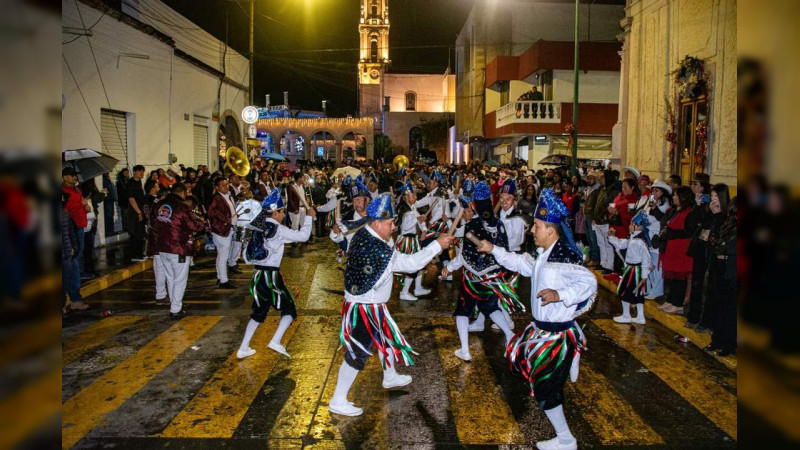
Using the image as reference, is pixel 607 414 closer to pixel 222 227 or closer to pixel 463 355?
pixel 463 355

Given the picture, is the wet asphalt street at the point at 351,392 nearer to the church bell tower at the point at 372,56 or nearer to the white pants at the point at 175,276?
the white pants at the point at 175,276

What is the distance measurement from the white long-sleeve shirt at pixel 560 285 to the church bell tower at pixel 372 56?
86151 millimetres

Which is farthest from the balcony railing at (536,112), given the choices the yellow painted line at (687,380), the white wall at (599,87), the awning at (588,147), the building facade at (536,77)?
the yellow painted line at (687,380)

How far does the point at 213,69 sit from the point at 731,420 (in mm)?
22828

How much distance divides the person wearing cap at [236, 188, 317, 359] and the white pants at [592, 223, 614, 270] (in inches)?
279

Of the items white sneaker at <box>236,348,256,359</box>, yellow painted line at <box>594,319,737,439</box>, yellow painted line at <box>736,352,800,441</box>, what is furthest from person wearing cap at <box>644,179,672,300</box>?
yellow painted line at <box>736,352,800,441</box>

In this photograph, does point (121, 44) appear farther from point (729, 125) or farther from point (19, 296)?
point (19, 296)

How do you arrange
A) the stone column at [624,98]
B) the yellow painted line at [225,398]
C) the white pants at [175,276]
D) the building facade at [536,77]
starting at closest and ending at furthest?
1. the yellow painted line at [225,398]
2. the white pants at [175,276]
3. the stone column at [624,98]
4. the building facade at [536,77]

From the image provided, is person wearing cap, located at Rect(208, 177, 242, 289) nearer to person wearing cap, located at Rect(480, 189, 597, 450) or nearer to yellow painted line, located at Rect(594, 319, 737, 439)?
yellow painted line, located at Rect(594, 319, 737, 439)

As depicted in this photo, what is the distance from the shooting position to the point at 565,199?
13.2 metres

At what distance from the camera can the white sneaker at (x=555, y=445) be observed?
14.7 ft

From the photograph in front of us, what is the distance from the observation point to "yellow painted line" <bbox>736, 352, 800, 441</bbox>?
104 centimetres

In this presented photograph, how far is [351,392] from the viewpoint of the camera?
19.0 ft

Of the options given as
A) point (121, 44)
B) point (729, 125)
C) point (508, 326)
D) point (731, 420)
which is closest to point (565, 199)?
point (729, 125)
